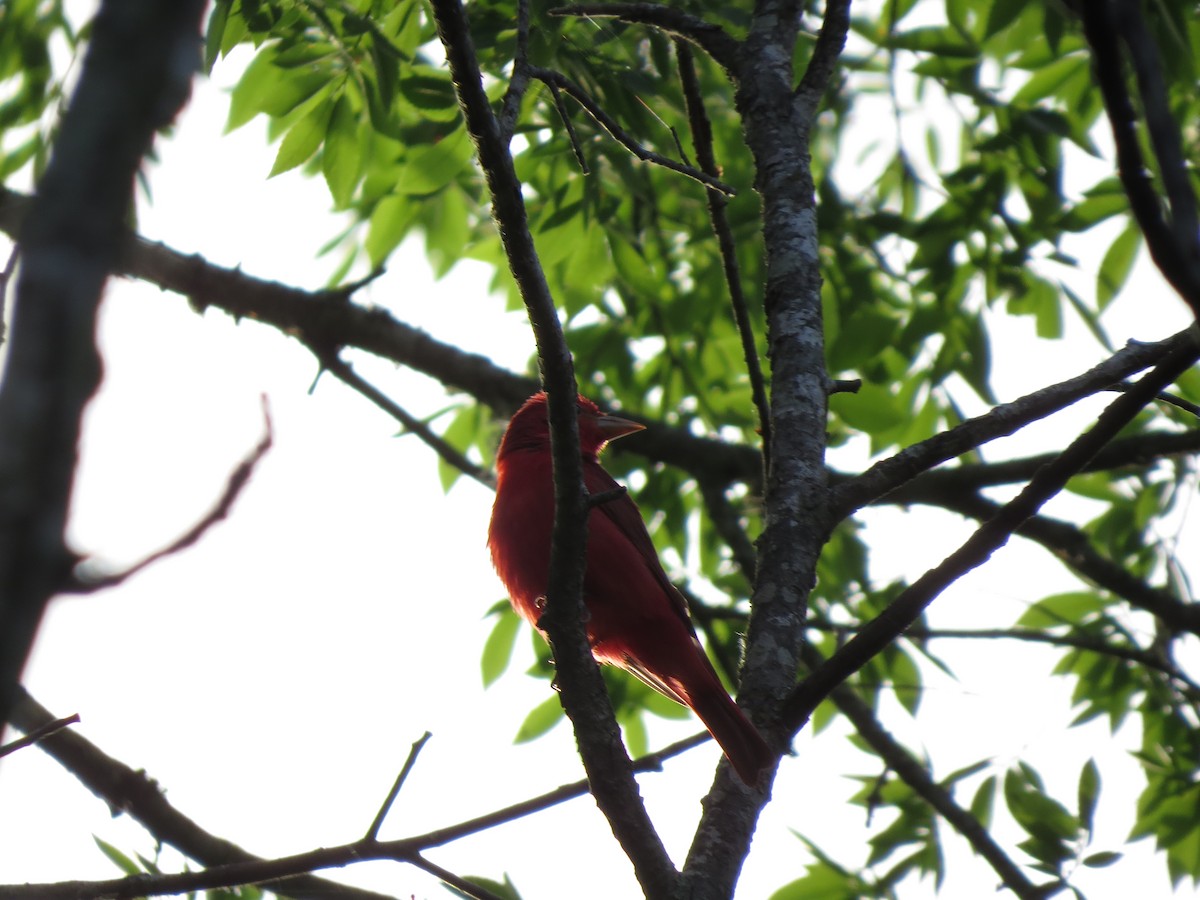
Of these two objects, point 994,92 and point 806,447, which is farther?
point 994,92

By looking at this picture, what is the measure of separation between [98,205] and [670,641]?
12.8 ft

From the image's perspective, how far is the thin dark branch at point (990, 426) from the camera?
278cm

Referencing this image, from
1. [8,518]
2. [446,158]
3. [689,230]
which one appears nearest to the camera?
[8,518]

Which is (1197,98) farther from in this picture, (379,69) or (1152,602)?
(379,69)

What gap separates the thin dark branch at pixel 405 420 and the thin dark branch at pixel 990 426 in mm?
3204

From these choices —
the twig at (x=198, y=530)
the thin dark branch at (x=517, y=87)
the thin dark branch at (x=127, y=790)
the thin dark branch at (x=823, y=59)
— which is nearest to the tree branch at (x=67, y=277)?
the twig at (x=198, y=530)

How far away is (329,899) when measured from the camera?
307 cm

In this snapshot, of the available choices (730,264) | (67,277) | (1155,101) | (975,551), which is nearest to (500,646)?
(730,264)

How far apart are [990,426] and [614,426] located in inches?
122

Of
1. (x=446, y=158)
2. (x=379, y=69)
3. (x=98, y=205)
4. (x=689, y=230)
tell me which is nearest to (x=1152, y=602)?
(x=689, y=230)

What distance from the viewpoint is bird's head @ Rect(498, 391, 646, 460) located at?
5.49m

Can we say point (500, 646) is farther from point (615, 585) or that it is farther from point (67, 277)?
point (67, 277)

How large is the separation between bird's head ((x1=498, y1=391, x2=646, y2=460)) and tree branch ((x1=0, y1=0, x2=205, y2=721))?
14.5ft

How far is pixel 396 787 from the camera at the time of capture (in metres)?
2.56
